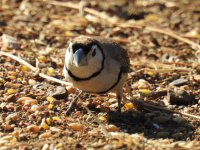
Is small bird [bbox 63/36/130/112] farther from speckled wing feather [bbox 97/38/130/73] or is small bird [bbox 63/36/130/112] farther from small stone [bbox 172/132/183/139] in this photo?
small stone [bbox 172/132/183/139]

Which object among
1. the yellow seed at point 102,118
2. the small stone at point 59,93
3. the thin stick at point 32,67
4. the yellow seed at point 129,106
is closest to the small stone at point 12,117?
the small stone at point 59,93

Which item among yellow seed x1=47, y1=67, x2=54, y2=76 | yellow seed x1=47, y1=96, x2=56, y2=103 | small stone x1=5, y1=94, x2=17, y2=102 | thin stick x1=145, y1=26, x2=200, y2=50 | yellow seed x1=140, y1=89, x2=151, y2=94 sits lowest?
yellow seed x1=140, y1=89, x2=151, y2=94

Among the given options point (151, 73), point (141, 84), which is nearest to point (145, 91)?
point (141, 84)

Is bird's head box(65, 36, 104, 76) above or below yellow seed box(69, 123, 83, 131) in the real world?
above

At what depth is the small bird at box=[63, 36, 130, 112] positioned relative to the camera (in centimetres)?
490

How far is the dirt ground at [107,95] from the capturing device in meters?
4.82

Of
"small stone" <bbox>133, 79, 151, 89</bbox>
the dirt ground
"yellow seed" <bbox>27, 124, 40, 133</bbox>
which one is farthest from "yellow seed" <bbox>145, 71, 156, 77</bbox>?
"yellow seed" <bbox>27, 124, 40, 133</bbox>

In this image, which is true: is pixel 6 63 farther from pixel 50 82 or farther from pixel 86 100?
pixel 86 100

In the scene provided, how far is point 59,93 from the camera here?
5.70m

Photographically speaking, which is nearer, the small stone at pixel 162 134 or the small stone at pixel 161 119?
the small stone at pixel 162 134

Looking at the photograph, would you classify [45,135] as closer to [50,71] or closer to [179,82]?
[50,71]

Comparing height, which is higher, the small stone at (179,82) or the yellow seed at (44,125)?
the small stone at (179,82)

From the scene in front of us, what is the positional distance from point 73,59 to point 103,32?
3.02m

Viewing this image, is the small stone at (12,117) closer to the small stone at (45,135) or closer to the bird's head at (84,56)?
the small stone at (45,135)
